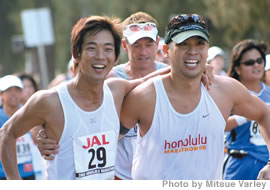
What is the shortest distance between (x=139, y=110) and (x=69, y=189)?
0.86 metres

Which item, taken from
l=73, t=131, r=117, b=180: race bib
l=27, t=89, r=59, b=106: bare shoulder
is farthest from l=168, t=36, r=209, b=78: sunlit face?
l=27, t=89, r=59, b=106: bare shoulder

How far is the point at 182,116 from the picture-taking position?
3.94 meters

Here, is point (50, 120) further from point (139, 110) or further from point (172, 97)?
point (172, 97)

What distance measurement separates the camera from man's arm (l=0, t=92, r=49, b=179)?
3.91 metres

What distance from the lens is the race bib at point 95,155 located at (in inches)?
155

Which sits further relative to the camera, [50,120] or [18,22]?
[18,22]

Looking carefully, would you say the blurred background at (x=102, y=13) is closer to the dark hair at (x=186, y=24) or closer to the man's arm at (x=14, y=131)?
the man's arm at (x=14, y=131)

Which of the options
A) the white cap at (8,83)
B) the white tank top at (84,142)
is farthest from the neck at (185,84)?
the white cap at (8,83)

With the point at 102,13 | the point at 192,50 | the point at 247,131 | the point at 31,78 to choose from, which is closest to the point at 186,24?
the point at 192,50

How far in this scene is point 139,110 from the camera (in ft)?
13.1

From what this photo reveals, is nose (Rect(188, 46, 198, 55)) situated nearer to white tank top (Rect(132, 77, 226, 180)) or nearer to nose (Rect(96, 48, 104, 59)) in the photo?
white tank top (Rect(132, 77, 226, 180))

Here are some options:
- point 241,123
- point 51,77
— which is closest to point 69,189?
point 241,123

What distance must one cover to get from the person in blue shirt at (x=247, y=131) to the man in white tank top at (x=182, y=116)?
5.86ft

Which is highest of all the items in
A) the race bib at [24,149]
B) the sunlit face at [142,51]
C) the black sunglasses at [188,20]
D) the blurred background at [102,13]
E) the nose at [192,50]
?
the blurred background at [102,13]
